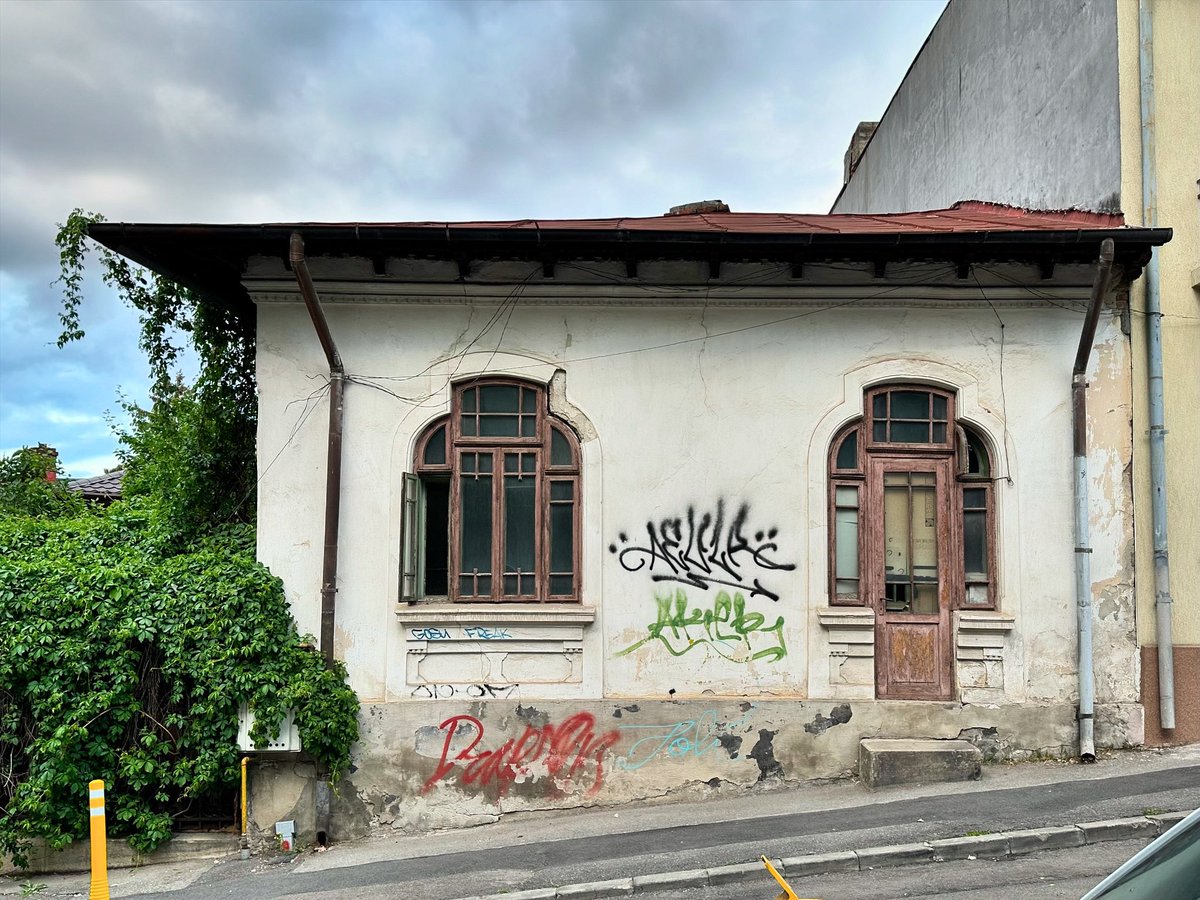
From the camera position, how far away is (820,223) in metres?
9.11

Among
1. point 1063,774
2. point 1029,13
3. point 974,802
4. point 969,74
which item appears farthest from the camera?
point 969,74

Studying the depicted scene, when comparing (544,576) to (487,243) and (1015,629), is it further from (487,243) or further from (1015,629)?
(1015,629)

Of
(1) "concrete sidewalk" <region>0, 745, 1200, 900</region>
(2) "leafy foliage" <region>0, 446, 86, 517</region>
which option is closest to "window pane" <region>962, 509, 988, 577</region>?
(1) "concrete sidewalk" <region>0, 745, 1200, 900</region>

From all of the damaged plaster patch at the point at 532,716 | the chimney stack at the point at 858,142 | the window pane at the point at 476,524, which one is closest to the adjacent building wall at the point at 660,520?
the damaged plaster patch at the point at 532,716

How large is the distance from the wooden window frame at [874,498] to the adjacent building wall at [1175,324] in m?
1.26

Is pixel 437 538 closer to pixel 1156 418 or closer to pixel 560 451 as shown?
pixel 560 451

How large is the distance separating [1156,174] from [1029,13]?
132 inches

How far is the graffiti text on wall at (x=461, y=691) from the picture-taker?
26.0ft

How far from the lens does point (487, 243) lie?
783cm

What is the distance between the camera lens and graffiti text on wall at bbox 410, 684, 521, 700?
7.93 meters

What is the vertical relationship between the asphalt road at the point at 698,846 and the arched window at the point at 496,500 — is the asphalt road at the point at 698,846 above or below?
below

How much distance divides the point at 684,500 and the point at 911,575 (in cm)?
212

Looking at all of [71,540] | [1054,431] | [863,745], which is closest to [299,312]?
[71,540]

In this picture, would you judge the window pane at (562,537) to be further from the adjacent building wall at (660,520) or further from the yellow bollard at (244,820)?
the yellow bollard at (244,820)
